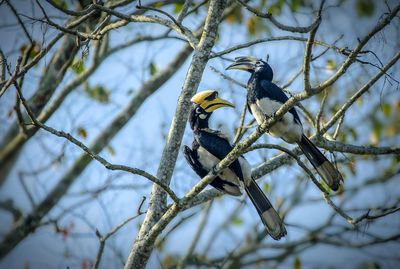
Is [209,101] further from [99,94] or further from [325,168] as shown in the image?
[99,94]

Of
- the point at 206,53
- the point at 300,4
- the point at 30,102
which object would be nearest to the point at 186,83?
the point at 206,53

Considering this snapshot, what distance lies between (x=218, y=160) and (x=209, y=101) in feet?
1.95

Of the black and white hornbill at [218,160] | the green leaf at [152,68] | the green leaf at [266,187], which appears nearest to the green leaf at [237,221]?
the green leaf at [266,187]

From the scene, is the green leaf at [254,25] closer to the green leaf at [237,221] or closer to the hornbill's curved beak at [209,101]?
A: the hornbill's curved beak at [209,101]

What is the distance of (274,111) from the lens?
180 inches

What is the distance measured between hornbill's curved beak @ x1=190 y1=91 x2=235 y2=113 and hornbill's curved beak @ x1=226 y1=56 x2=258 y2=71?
0.34 metres

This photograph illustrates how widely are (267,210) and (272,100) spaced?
0.97 metres

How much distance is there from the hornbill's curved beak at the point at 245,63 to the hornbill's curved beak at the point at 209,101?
1.12 ft

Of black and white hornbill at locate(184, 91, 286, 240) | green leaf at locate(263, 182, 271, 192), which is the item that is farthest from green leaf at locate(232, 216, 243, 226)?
black and white hornbill at locate(184, 91, 286, 240)

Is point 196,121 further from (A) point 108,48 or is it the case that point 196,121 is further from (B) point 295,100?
(A) point 108,48

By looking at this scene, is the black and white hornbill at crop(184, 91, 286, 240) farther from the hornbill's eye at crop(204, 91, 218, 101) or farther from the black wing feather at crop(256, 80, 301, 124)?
the black wing feather at crop(256, 80, 301, 124)

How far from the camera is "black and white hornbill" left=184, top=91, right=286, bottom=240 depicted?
4.24m

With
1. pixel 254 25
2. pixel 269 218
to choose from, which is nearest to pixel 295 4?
pixel 254 25

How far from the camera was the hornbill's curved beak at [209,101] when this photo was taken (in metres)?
4.84
